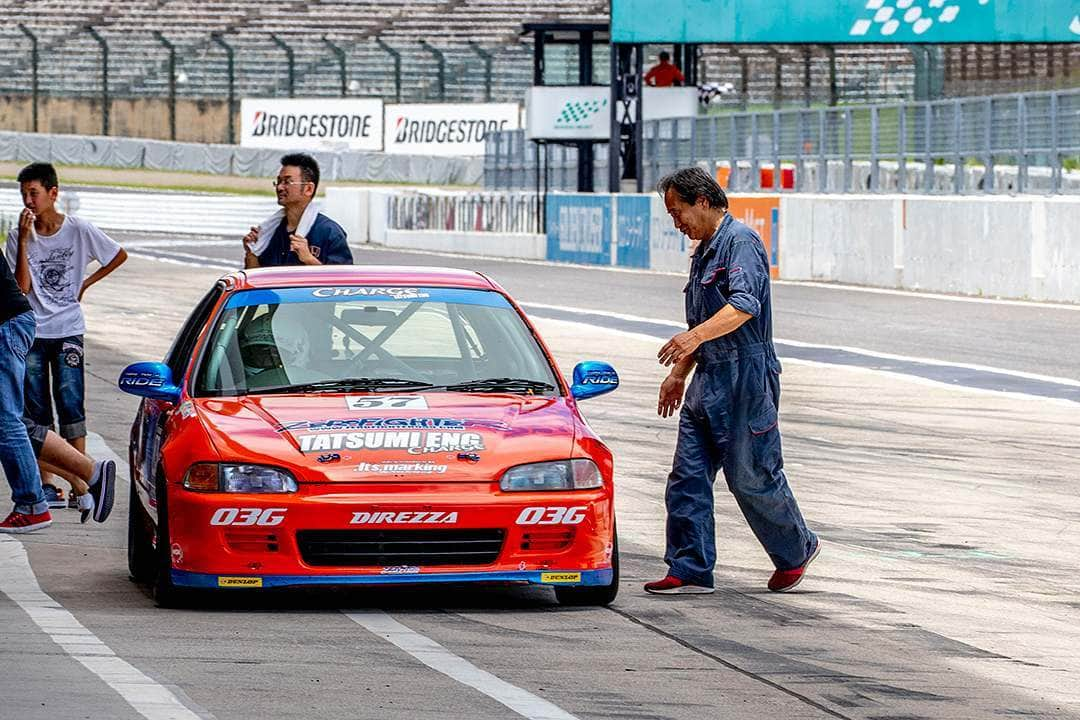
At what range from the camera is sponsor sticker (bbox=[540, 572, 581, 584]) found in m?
7.48

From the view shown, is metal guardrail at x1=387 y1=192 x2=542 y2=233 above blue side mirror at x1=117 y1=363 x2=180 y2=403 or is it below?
above

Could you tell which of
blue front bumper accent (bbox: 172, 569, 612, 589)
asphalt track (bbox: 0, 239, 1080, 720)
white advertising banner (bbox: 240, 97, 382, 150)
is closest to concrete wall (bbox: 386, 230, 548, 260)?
white advertising banner (bbox: 240, 97, 382, 150)

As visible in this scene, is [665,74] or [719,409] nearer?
[719,409]

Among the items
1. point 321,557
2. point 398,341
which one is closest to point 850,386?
point 398,341

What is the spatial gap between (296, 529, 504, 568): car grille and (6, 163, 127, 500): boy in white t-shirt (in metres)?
3.29

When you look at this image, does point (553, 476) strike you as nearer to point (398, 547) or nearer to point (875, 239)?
point (398, 547)

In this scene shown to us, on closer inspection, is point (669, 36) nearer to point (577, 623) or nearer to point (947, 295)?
point (947, 295)

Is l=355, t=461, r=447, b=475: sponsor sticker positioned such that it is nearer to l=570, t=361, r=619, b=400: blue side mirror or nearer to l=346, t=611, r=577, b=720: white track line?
l=346, t=611, r=577, b=720: white track line

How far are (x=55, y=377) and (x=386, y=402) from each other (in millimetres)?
3174

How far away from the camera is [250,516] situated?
23.8 ft

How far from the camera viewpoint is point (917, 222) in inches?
1147

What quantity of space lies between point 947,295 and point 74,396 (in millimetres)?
19329

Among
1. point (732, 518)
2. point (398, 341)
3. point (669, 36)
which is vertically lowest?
point (732, 518)

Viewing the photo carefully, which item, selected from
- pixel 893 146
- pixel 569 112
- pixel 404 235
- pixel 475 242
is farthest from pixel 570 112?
pixel 893 146
